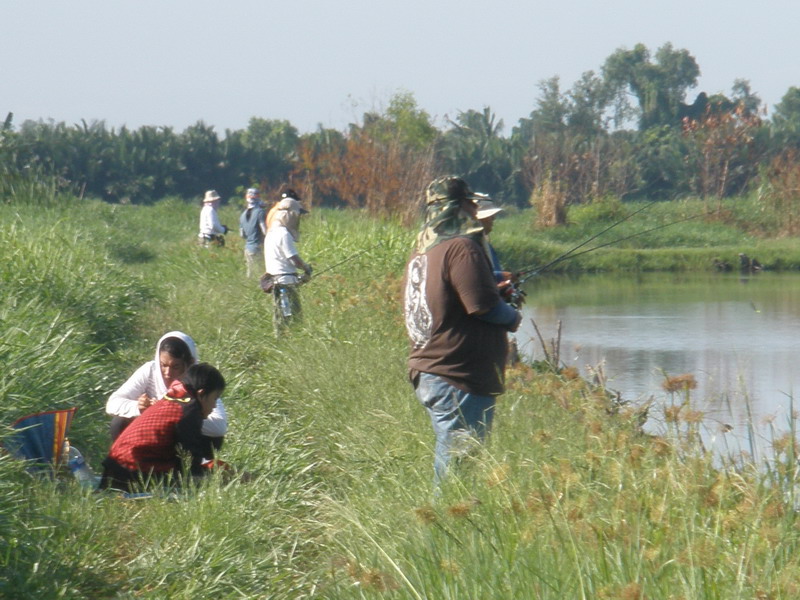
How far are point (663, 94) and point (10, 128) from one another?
68796 mm

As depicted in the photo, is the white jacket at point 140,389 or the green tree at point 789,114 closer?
the white jacket at point 140,389

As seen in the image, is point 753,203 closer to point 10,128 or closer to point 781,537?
point 10,128


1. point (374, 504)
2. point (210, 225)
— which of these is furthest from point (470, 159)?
point (374, 504)

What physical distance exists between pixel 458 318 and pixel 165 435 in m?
1.52

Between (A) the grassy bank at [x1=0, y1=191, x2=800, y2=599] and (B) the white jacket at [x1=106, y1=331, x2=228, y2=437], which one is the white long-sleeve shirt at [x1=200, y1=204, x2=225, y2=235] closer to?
(A) the grassy bank at [x1=0, y1=191, x2=800, y2=599]

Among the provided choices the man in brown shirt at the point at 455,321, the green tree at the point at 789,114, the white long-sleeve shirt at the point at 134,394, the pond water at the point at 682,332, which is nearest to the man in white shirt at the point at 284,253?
the pond water at the point at 682,332

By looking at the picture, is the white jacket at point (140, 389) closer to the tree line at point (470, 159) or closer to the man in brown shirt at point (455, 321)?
the man in brown shirt at point (455, 321)

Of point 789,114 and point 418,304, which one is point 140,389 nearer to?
point 418,304

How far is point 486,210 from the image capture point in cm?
559

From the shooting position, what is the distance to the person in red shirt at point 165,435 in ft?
18.8

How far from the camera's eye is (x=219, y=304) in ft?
42.1

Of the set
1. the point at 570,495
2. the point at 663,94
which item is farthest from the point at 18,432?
the point at 663,94

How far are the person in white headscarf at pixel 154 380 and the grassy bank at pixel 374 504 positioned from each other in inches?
18.8

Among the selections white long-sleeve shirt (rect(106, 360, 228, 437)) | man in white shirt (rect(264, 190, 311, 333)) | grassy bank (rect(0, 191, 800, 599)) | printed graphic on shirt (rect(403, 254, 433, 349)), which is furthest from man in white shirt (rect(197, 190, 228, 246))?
printed graphic on shirt (rect(403, 254, 433, 349))
